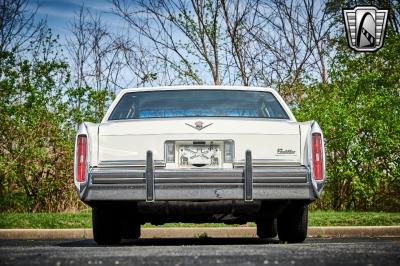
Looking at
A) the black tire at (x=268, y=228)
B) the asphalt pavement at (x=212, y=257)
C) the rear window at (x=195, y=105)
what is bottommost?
the black tire at (x=268, y=228)

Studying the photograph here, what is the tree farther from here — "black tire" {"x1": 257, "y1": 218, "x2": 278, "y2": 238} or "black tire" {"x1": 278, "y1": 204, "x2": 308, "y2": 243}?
"black tire" {"x1": 278, "y1": 204, "x2": 308, "y2": 243}

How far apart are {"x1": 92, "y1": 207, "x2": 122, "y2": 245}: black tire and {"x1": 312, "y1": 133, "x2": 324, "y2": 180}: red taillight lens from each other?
2182 millimetres

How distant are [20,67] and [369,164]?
29.5 ft

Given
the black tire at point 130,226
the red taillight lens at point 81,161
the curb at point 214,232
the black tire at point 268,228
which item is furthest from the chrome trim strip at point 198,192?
the curb at point 214,232

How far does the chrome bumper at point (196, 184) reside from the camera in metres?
6.75

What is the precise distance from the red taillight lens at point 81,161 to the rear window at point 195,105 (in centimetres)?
82

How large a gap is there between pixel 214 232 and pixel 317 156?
16.2 ft

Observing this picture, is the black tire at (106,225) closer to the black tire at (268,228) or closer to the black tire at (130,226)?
the black tire at (130,226)

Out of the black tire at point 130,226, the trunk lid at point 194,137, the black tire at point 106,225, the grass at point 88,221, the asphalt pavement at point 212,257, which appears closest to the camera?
the asphalt pavement at point 212,257

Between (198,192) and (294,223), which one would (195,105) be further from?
(294,223)

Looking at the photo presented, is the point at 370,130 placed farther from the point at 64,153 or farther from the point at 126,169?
the point at 126,169

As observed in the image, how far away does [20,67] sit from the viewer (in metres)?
18.7

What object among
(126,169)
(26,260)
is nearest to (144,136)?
(126,169)

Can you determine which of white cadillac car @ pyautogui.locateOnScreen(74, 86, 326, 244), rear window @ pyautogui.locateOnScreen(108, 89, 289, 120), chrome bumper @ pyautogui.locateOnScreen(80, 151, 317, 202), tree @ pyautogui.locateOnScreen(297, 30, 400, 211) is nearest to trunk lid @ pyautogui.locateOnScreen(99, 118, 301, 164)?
white cadillac car @ pyautogui.locateOnScreen(74, 86, 326, 244)
